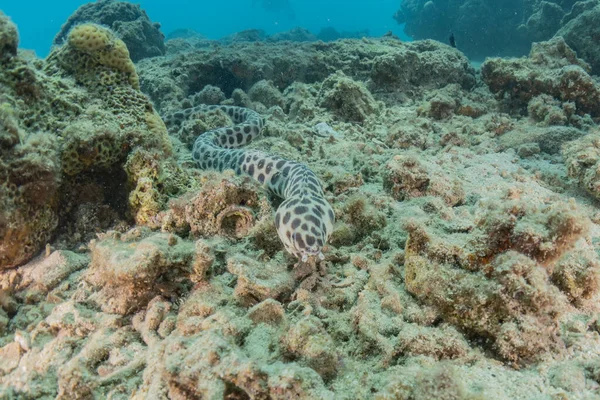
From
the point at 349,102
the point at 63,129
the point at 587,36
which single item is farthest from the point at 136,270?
the point at 587,36

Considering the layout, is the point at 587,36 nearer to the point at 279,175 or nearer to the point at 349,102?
the point at 349,102

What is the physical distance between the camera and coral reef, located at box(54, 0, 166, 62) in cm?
1386

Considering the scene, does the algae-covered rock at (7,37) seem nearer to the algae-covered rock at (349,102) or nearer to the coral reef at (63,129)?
the coral reef at (63,129)

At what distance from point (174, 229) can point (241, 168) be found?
2.11 meters

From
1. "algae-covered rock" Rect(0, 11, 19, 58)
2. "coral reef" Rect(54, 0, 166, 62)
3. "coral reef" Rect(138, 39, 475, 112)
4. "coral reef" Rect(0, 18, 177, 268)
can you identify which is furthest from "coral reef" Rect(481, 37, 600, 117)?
"coral reef" Rect(54, 0, 166, 62)

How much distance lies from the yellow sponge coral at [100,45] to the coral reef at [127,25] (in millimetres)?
10795

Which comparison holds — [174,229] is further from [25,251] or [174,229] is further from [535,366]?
[535,366]

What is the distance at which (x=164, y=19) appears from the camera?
143 meters

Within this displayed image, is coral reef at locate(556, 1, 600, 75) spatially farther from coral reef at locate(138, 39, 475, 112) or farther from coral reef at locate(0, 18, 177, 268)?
coral reef at locate(0, 18, 177, 268)

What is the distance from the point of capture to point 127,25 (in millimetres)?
13938

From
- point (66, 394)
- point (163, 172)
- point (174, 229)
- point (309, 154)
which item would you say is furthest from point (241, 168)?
point (66, 394)

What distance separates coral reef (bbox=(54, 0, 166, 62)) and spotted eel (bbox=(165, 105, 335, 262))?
8409 millimetres

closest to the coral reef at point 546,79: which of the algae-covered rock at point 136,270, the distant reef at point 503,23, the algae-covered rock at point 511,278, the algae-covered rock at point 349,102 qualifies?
the algae-covered rock at point 349,102

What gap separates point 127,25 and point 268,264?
14.3 meters
